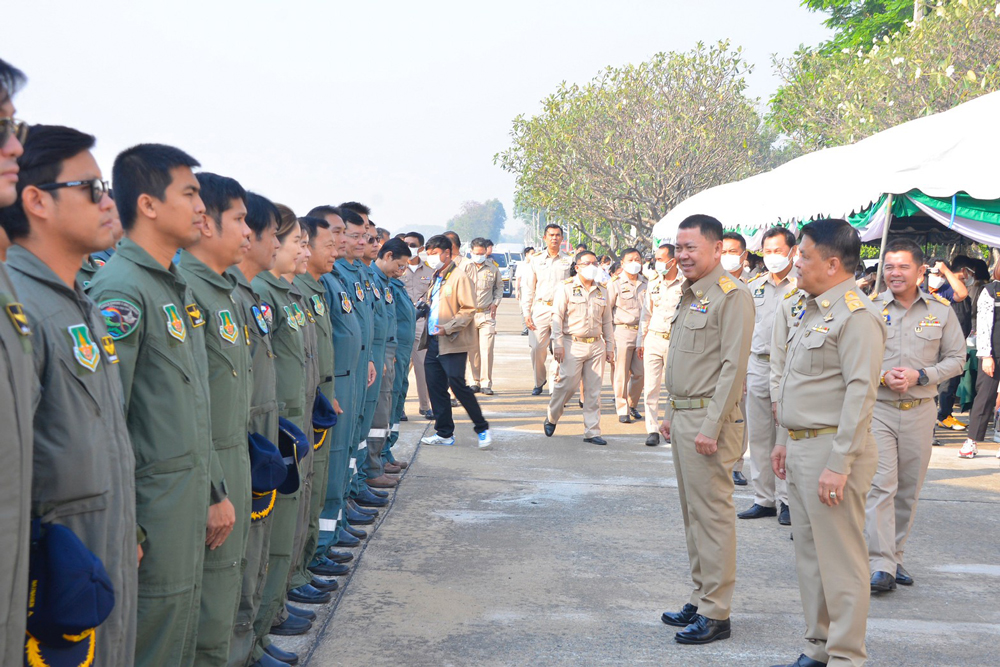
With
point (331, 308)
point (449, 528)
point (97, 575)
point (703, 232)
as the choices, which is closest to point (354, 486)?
point (449, 528)

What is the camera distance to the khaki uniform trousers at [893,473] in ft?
16.7

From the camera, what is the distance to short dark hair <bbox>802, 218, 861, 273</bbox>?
156 inches

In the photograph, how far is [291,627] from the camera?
4.21 metres

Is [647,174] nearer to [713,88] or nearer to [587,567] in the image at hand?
[713,88]

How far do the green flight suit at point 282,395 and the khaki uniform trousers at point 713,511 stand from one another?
6.16ft

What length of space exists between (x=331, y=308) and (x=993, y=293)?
688cm

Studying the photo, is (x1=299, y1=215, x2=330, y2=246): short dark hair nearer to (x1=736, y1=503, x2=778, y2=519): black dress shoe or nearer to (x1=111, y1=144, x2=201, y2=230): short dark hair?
(x1=111, y1=144, x2=201, y2=230): short dark hair

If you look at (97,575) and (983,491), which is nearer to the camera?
(97,575)

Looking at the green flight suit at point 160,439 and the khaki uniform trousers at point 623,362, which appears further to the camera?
the khaki uniform trousers at point 623,362

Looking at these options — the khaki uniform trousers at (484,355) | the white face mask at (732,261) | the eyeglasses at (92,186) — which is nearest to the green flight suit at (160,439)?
the eyeglasses at (92,186)

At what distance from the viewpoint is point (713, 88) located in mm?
31375

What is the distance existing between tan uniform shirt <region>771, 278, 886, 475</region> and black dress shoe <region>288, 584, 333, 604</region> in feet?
7.96

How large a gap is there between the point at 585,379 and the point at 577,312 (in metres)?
0.69

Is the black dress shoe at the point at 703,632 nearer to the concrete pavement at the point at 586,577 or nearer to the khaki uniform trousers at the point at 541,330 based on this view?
the concrete pavement at the point at 586,577
